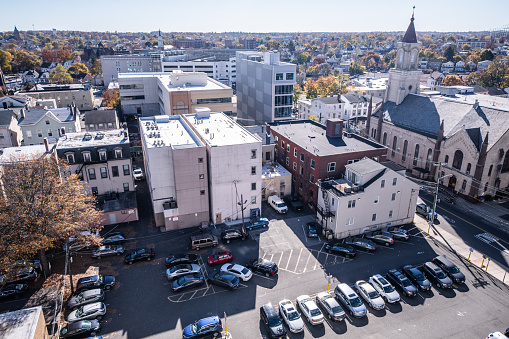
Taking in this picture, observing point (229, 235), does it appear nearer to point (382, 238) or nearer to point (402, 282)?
point (382, 238)

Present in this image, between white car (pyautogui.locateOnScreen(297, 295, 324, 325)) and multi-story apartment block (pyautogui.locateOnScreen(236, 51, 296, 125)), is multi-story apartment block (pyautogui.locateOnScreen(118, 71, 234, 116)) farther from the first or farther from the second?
white car (pyautogui.locateOnScreen(297, 295, 324, 325))

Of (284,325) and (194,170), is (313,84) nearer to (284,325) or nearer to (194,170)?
(194,170)

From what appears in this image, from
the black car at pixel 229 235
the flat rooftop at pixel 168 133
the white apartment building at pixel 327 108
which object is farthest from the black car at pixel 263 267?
the white apartment building at pixel 327 108

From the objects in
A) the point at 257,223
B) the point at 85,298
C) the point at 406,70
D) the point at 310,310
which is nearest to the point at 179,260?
the point at 85,298

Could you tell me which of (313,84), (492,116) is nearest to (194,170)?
(492,116)

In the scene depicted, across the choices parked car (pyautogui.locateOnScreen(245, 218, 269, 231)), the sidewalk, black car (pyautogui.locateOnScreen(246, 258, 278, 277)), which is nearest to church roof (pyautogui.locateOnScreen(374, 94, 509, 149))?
the sidewalk
